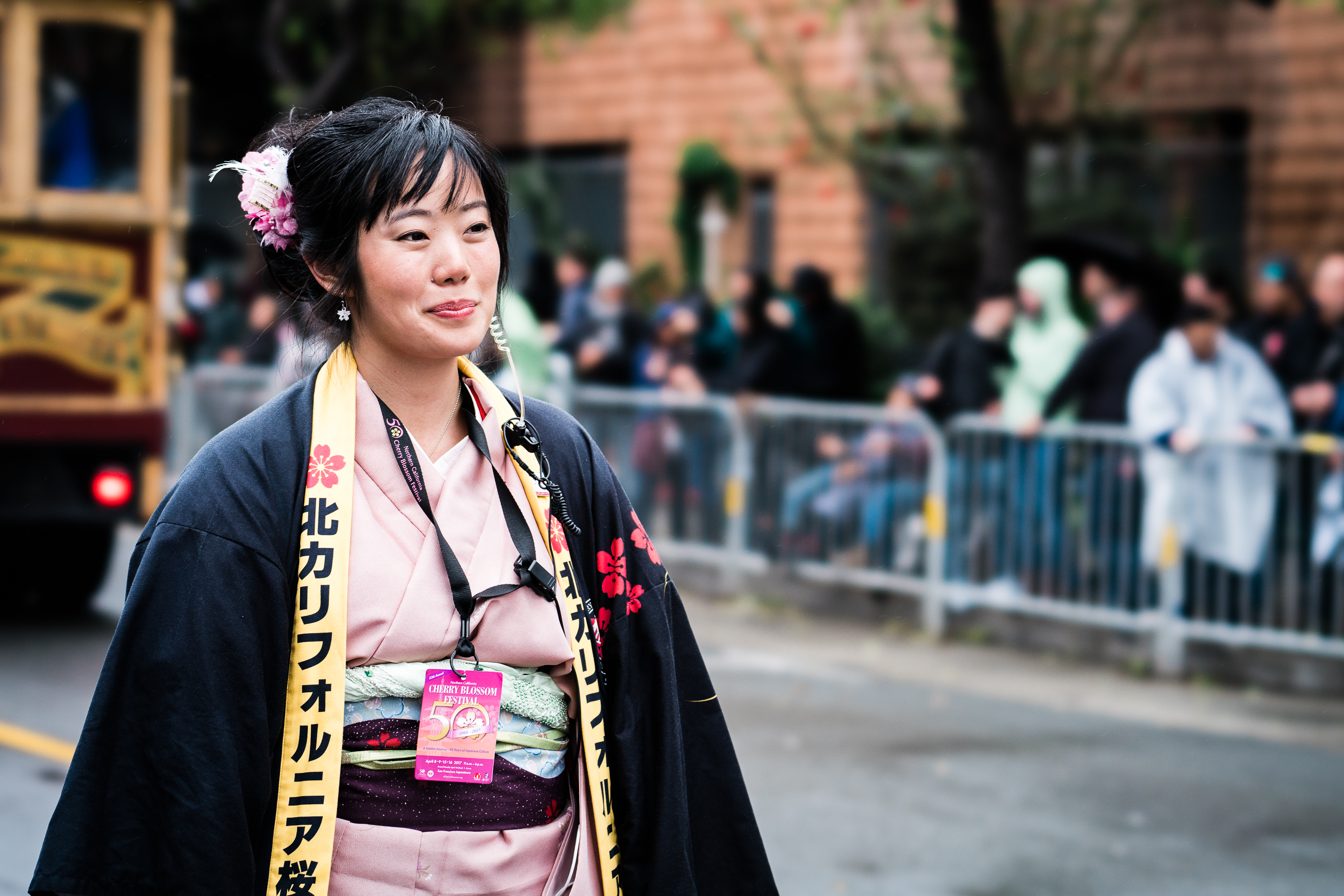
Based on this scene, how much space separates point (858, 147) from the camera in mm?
14109

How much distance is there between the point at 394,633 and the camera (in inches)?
87.0

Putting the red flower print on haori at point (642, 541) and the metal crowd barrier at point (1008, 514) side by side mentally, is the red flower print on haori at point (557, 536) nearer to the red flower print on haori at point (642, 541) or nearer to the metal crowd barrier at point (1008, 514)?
the red flower print on haori at point (642, 541)

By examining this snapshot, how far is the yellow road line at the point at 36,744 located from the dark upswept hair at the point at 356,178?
4364mm

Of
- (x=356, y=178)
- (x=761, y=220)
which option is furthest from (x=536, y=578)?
(x=761, y=220)

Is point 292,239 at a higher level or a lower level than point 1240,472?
higher

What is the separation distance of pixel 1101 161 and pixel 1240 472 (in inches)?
279

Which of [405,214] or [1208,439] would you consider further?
[1208,439]

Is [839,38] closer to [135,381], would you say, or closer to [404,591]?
[135,381]

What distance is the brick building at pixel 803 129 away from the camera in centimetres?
1379

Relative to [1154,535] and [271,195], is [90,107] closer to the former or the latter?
[1154,535]

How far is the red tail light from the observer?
827 centimetres

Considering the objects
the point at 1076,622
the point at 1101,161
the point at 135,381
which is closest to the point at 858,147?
the point at 1101,161

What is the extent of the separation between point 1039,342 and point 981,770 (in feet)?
11.6

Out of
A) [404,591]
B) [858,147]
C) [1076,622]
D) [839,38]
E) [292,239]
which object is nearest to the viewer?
[404,591]
